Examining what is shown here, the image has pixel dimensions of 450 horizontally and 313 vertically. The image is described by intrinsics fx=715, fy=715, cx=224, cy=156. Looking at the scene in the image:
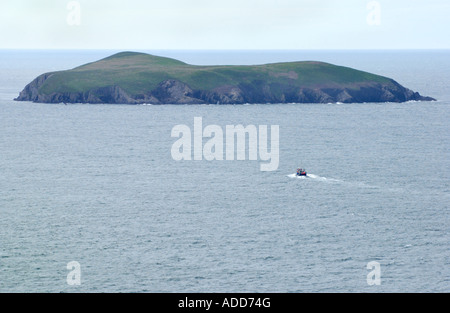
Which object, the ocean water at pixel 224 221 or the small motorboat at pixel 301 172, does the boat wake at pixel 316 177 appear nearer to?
the ocean water at pixel 224 221

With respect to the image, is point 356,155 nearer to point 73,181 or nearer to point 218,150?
point 218,150

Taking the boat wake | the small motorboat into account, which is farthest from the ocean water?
the small motorboat

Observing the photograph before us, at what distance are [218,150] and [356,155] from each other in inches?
1278

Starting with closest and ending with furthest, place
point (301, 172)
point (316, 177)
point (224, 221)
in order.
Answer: point (224, 221) → point (316, 177) → point (301, 172)

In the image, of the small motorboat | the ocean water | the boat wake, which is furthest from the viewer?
the small motorboat

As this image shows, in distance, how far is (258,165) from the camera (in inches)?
5930

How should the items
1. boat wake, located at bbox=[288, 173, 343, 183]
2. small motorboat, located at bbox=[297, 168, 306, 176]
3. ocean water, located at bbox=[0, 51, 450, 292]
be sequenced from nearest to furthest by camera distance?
ocean water, located at bbox=[0, 51, 450, 292]
boat wake, located at bbox=[288, 173, 343, 183]
small motorboat, located at bbox=[297, 168, 306, 176]

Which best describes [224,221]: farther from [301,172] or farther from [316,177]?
[316,177]

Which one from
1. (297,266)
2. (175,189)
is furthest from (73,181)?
(297,266)

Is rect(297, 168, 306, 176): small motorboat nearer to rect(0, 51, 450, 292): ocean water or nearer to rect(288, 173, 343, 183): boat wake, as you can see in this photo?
rect(288, 173, 343, 183): boat wake

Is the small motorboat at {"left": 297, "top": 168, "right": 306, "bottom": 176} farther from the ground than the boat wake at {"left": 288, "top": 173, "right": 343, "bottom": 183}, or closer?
farther from the ground

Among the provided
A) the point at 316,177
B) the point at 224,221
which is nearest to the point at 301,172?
the point at 316,177

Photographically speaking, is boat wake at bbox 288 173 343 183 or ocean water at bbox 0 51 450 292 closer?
ocean water at bbox 0 51 450 292

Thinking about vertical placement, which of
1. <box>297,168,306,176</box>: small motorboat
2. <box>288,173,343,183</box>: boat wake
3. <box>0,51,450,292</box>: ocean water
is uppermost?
<box>297,168,306,176</box>: small motorboat
